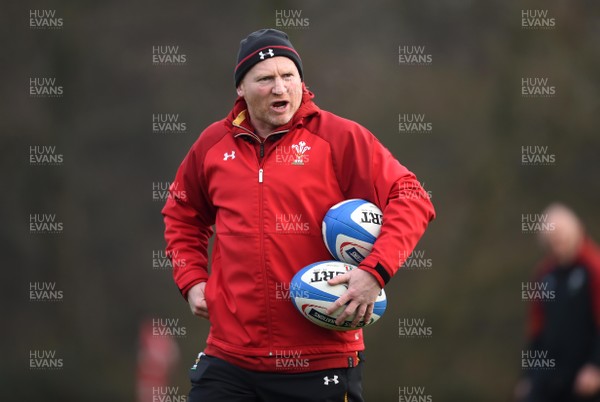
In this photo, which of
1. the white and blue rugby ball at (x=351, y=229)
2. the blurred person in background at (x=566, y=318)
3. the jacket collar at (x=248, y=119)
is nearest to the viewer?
the white and blue rugby ball at (x=351, y=229)

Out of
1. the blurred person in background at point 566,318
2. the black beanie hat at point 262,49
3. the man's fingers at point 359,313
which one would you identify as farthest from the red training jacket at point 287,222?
the blurred person in background at point 566,318

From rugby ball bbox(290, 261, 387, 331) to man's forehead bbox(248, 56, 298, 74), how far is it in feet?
2.90

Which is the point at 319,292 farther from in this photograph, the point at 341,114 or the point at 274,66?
the point at 341,114

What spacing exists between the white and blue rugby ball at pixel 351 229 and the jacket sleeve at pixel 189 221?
0.74m

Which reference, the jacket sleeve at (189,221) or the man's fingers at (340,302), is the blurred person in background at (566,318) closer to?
the jacket sleeve at (189,221)

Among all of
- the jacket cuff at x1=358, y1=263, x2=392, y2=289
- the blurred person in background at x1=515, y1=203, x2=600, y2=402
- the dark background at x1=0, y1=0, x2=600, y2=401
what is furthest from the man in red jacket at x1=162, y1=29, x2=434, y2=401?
the dark background at x1=0, y1=0, x2=600, y2=401

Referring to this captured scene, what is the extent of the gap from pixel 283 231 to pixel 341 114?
37.6ft

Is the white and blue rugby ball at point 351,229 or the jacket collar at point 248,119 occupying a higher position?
the jacket collar at point 248,119

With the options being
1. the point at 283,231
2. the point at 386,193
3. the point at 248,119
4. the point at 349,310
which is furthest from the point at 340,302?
the point at 248,119

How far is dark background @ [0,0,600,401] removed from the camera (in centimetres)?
1573

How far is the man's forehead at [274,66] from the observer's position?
4.66m

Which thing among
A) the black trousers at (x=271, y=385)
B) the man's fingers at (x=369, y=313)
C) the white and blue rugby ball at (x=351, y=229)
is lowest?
the black trousers at (x=271, y=385)

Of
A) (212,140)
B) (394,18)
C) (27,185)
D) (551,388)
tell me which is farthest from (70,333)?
(212,140)

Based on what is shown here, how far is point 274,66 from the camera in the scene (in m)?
4.66
